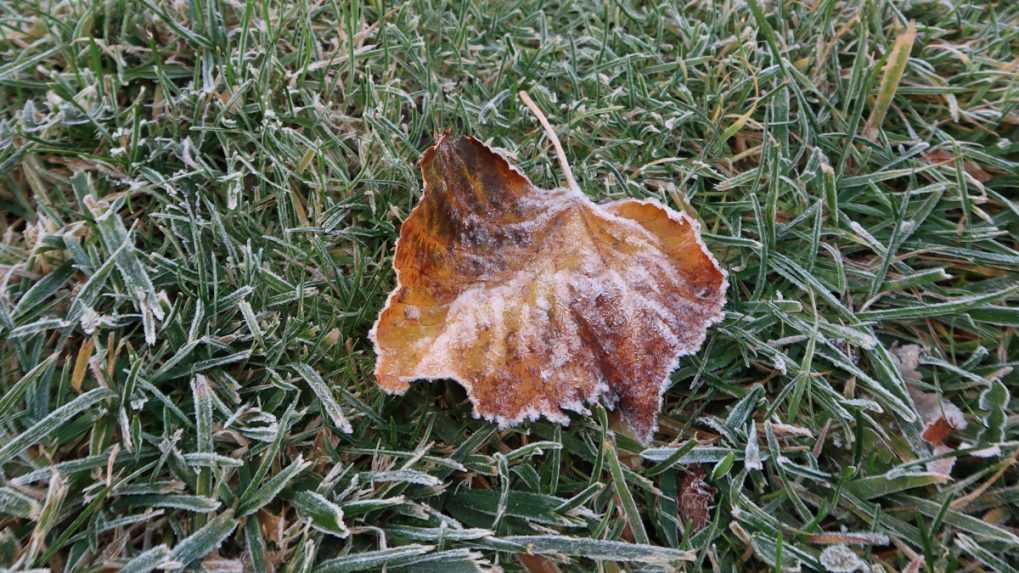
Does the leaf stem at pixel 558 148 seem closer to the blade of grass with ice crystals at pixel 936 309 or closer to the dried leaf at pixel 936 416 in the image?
the blade of grass with ice crystals at pixel 936 309

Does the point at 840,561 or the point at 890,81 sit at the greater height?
the point at 890,81

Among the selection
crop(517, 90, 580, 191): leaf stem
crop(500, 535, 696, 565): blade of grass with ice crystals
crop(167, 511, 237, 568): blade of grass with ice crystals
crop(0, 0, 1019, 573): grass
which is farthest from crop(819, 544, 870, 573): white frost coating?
crop(167, 511, 237, 568): blade of grass with ice crystals

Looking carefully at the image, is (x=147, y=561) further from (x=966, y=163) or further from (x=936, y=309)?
(x=966, y=163)

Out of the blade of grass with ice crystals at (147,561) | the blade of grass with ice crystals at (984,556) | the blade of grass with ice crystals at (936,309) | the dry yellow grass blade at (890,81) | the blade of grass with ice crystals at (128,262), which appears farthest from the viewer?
the dry yellow grass blade at (890,81)

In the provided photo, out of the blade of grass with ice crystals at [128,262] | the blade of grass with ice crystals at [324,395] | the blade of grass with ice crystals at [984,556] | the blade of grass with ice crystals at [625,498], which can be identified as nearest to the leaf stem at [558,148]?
the blade of grass with ice crystals at [625,498]

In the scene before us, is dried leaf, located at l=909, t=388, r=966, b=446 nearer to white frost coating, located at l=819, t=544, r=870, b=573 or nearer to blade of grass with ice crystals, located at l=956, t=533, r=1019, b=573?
blade of grass with ice crystals, located at l=956, t=533, r=1019, b=573

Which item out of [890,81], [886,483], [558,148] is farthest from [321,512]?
[890,81]
